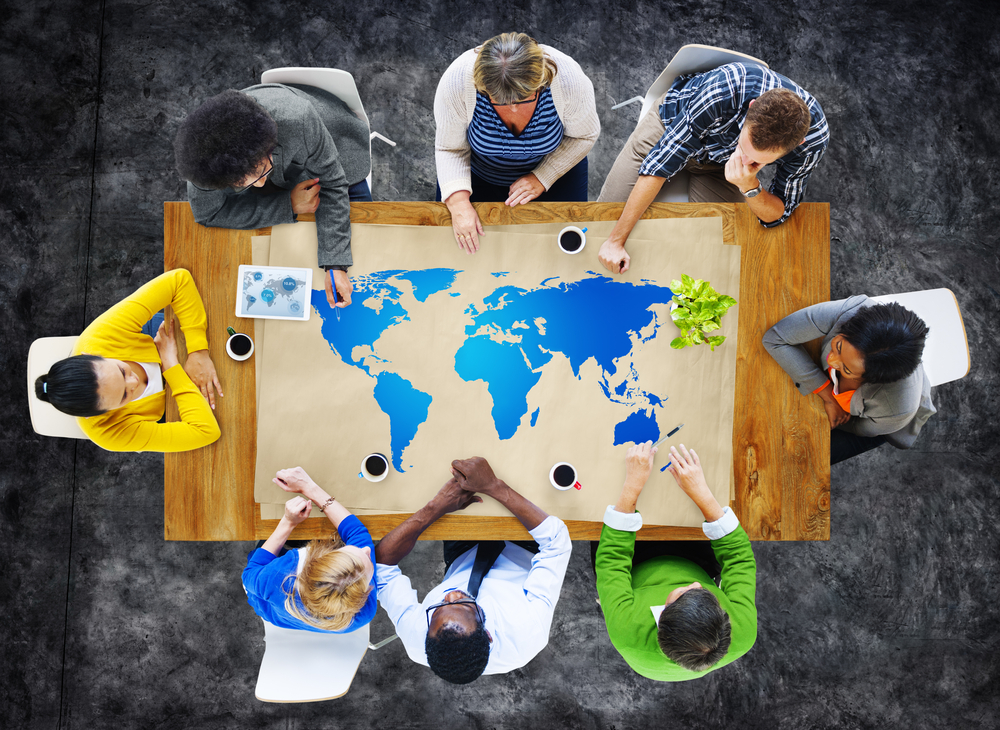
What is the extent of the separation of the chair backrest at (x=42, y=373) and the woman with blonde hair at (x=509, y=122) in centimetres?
150

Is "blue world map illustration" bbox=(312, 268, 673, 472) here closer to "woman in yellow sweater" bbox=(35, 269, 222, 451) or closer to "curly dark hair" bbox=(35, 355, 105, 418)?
"woman in yellow sweater" bbox=(35, 269, 222, 451)

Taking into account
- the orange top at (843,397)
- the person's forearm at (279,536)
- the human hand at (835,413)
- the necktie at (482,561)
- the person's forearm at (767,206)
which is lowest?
the necktie at (482,561)

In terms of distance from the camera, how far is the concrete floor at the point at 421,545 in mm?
2814

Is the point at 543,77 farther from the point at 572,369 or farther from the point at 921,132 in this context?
the point at 921,132

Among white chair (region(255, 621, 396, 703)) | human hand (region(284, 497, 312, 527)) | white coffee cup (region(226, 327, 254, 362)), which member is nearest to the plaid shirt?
white coffee cup (region(226, 327, 254, 362))

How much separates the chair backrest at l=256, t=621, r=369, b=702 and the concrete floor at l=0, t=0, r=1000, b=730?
0.63 meters

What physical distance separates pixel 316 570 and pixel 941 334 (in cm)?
234

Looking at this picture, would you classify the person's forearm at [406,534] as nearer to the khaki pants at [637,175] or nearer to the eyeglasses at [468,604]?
the eyeglasses at [468,604]

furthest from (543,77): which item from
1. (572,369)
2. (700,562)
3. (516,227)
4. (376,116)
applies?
(700,562)

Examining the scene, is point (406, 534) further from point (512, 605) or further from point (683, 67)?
point (683, 67)

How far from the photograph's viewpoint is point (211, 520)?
1945mm

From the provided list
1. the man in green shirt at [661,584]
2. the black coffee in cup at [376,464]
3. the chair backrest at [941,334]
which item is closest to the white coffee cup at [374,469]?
the black coffee in cup at [376,464]

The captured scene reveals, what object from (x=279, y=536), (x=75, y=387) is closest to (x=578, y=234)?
(x=279, y=536)

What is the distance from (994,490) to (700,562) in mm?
1749
